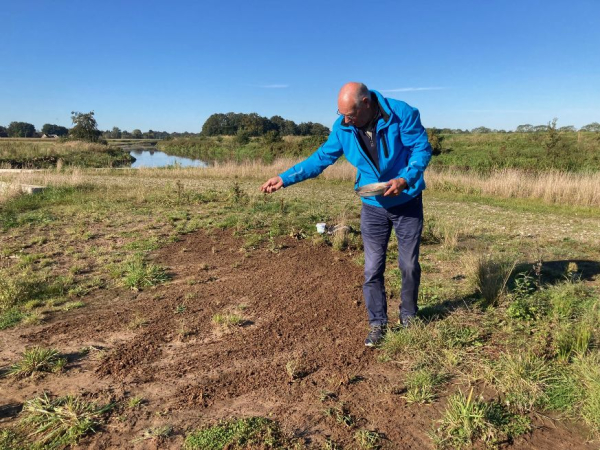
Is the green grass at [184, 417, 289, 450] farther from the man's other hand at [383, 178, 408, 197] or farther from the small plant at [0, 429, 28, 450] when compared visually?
the man's other hand at [383, 178, 408, 197]

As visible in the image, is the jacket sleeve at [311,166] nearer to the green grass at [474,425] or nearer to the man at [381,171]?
the man at [381,171]

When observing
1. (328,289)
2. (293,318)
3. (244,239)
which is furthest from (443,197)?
(293,318)

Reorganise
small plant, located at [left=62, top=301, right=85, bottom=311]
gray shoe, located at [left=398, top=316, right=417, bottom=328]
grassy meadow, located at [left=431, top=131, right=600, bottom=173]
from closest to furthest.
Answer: gray shoe, located at [left=398, top=316, right=417, bottom=328], small plant, located at [left=62, top=301, right=85, bottom=311], grassy meadow, located at [left=431, top=131, right=600, bottom=173]

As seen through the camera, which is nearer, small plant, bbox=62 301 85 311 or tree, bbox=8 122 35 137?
small plant, bbox=62 301 85 311

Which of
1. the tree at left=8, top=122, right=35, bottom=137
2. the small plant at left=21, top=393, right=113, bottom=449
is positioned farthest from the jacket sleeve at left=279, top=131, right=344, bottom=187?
the tree at left=8, top=122, right=35, bottom=137

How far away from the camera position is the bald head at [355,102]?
282cm

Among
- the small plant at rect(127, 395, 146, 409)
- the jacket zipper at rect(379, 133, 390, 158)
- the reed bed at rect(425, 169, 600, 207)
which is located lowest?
the small plant at rect(127, 395, 146, 409)

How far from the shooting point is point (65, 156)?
31.5 metres

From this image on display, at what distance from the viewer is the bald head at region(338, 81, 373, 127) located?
2.82 meters

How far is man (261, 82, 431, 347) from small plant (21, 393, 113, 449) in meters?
1.96

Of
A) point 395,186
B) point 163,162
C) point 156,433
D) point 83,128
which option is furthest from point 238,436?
point 83,128

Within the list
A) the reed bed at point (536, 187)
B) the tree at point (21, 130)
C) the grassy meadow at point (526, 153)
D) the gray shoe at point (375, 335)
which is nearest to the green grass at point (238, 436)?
the gray shoe at point (375, 335)

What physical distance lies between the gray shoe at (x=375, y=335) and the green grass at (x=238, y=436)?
1136 mm

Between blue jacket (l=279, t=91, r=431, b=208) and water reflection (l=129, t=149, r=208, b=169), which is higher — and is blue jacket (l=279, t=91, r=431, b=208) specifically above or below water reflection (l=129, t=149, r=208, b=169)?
above
